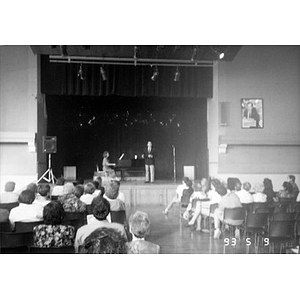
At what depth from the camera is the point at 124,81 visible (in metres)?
6.51

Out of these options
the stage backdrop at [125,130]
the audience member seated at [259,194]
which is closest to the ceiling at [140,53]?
the stage backdrop at [125,130]

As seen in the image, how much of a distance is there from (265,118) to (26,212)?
137 inches

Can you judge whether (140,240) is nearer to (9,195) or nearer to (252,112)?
(9,195)

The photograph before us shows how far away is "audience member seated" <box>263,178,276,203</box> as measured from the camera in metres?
5.62

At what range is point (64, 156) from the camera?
574cm

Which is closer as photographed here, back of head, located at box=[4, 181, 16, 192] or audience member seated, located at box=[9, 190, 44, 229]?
audience member seated, located at box=[9, 190, 44, 229]

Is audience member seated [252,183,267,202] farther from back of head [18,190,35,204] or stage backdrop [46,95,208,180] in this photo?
back of head [18,190,35,204]

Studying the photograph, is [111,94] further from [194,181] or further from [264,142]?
[264,142]

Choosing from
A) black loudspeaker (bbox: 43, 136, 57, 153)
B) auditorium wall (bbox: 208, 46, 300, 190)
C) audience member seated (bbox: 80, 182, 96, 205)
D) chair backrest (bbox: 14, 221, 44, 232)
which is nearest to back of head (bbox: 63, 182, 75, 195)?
audience member seated (bbox: 80, 182, 96, 205)

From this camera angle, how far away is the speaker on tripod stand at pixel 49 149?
5.61m

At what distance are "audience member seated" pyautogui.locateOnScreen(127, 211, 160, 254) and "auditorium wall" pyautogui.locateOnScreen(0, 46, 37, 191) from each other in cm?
228

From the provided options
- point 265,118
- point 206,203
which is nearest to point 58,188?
point 206,203

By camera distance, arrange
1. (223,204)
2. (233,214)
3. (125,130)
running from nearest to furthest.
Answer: (233,214) → (223,204) → (125,130)
